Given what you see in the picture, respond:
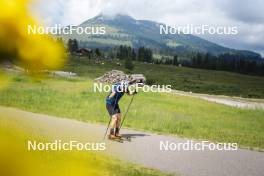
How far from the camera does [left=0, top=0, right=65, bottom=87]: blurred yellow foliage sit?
0.97 meters

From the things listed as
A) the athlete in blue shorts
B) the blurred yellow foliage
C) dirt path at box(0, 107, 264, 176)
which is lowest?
dirt path at box(0, 107, 264, 176)

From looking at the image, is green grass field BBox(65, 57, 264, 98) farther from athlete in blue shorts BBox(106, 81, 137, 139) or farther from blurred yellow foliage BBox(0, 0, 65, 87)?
blurred yellow foliage BBox(0, 0, 65, 87)

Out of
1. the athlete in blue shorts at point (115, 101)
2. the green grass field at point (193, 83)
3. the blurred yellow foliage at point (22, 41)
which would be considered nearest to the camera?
the blurred yellow foliage at point (22, 41)

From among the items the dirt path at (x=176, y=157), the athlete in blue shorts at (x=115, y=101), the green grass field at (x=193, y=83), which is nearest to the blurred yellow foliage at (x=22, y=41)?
the dirt path at (x=176, y=157)

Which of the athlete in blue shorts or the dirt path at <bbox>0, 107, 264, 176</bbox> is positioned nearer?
the dirt path at <bbox>0, 107, 264, 176</bbox>

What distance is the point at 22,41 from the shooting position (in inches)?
39.9

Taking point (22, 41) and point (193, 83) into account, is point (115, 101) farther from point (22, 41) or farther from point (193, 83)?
point (193, 83)

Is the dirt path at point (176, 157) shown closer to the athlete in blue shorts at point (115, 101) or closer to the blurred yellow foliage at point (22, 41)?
the athlete in blue shorts at point (115, 101)

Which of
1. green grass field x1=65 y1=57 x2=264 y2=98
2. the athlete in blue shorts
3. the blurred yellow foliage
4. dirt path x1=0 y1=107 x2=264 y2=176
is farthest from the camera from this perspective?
green grass field x1=65 y1=57 x2=264 y2=98

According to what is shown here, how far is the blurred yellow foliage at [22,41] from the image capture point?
0.97 m

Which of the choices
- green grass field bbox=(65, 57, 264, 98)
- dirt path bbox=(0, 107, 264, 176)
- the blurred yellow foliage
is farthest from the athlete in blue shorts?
green grass field bbox=(65, 57, 264, 98)

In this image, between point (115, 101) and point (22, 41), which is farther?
point (115, 101)

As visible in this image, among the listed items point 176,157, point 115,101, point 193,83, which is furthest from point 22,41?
point 193,83

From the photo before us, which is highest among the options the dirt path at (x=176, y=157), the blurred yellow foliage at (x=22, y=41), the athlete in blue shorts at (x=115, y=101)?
the blurred yellow foliage at (x=22, y=41)
